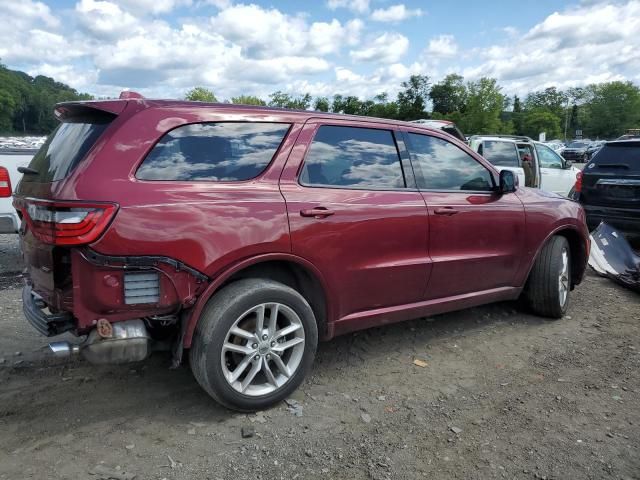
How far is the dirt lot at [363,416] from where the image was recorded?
2.68 metres

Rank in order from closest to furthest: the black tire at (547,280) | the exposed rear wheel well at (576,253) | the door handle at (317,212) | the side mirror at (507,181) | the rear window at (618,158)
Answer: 1. the door handle at (317,212)
2. the side mirror at (507,181)
3. the black tire at (547,280)
4. the exposed rear wheel well at (576,253)
5. the rear window at (618,158)

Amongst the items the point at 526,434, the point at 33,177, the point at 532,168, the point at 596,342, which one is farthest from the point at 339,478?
the point at 532,168

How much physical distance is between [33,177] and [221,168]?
1135mm

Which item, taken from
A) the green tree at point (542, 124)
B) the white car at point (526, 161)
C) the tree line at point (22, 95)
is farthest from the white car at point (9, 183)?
the green tree at point (542, 124)

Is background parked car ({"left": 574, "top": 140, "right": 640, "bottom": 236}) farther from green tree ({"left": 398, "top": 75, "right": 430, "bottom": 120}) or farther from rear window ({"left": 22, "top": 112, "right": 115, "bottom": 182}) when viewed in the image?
green tree ({"left": 398, "top": 75, "right": 430, "bottom": 120})

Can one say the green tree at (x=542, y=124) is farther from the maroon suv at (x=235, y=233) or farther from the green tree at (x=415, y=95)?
the maroon suv at (x=235, y=233)

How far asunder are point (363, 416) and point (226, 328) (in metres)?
0.99

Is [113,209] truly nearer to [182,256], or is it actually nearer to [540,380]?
[182,256]

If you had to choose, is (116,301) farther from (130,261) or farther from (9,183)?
(9,183)

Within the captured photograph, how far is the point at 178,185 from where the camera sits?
2883 mm

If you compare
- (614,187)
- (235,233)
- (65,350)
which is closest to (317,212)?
(235,233)

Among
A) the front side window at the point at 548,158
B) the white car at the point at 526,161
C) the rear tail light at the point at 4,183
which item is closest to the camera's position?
the rear tail light at the point at 4,183

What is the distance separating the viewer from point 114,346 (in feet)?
8.98

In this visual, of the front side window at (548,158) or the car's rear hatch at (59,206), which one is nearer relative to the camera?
the car's rear hatch at (59,206)
